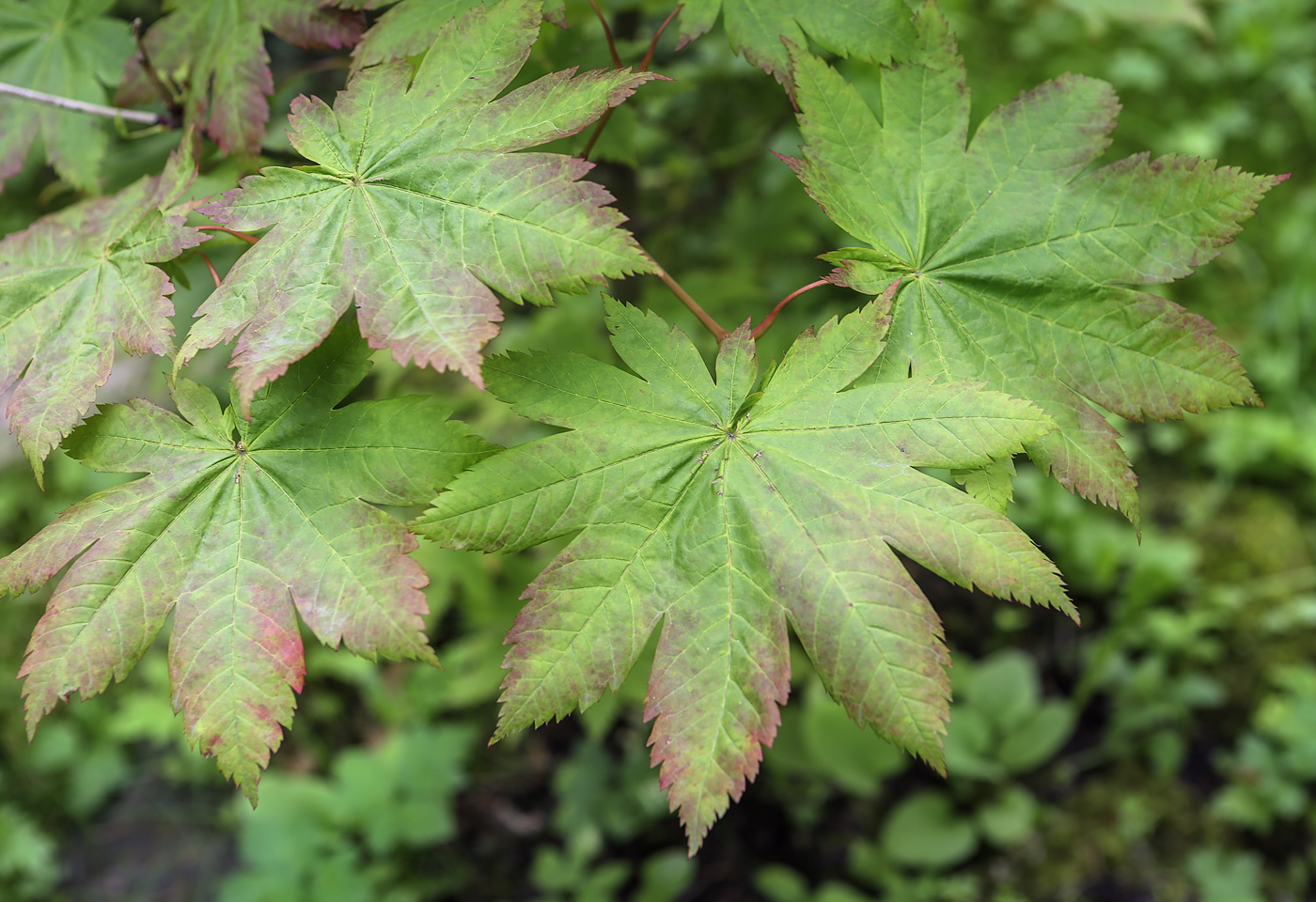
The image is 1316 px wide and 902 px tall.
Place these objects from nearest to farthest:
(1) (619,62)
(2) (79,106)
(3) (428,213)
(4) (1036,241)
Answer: (3) (428,213), (4) (1036,241), (1) (619,62), (2) (79,106)

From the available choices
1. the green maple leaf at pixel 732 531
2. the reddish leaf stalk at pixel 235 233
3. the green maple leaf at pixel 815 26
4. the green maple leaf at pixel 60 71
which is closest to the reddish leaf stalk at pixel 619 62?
the green maple leaf at pixel 815 26

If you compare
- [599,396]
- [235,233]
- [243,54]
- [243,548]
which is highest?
[243,54]

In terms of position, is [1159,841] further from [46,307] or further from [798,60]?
[46,307]

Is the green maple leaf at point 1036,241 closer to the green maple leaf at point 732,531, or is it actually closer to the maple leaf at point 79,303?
the green maple leaf at point 732,531

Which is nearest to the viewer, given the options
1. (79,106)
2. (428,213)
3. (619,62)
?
(428,213)

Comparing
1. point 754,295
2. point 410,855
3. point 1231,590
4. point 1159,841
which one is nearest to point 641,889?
point 410,855

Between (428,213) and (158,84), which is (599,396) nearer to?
(428,213)

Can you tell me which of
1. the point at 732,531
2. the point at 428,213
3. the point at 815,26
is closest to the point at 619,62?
the point at 815,26
